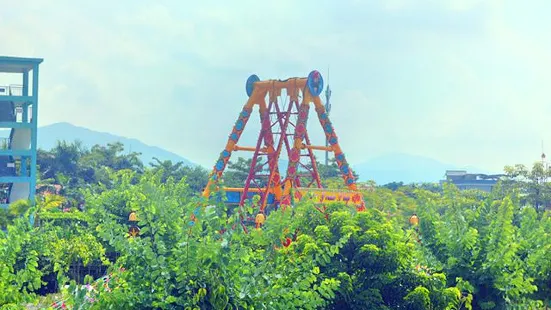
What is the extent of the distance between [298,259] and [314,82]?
30.7 metres

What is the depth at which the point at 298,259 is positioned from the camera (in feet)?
35.8

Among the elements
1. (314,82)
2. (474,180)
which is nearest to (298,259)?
(314,82)

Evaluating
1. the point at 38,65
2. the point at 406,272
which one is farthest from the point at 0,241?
the point at 38,65

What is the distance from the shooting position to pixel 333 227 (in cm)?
1425

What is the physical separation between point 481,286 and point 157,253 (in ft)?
23.0

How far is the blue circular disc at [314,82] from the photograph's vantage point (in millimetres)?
40969

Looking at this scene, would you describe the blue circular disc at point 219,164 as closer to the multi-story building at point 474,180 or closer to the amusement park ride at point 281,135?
the amusement park ride at point 281,135

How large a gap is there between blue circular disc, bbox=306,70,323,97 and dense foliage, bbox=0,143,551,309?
19448 mm

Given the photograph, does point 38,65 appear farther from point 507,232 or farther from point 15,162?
point 507,232

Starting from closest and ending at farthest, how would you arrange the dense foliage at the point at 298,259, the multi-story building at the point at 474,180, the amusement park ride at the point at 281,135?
the dense foliage at the point at 298,259 < the amusement park ride at the point at 281,135 < the multi-story building at the point at 474,180

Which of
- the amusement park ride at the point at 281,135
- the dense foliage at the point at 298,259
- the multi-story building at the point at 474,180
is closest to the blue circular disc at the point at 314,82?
the amusement park ride at the point at 281,135

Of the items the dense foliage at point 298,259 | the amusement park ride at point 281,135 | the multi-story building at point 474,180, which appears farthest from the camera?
the multi-story building at point 474,180

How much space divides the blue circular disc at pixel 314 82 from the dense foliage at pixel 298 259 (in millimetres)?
19448

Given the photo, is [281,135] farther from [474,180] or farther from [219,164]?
[474,180]
